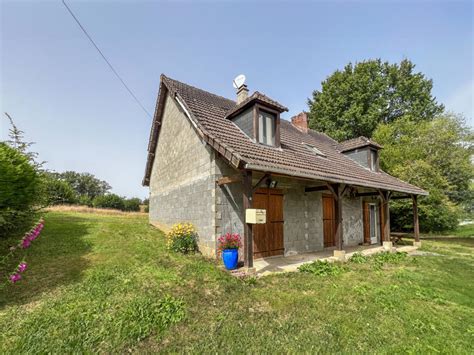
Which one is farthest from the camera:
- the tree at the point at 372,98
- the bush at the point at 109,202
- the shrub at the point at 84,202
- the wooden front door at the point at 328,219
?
the bush at the point at 109,202

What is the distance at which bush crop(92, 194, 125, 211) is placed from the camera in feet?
109

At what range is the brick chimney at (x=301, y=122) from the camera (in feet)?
45.6

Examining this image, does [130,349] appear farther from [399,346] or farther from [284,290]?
[399,346]

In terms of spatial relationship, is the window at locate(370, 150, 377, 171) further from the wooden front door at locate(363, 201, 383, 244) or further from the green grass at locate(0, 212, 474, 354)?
the green grass at locate(0, 212, 474, 354)

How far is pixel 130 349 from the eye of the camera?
2.83 meters

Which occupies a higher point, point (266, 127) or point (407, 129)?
point (407, 129)

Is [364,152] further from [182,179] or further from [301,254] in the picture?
[182,179]

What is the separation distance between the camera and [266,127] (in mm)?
8086

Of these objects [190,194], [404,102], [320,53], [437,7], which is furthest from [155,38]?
[404,102]

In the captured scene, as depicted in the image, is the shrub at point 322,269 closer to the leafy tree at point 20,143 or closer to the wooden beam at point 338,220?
the wooden beam at point 338,220

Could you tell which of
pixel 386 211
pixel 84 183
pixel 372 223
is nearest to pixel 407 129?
pixel 372 223

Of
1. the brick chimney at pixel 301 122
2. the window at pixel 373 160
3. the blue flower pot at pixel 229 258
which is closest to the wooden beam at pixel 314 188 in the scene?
the blue flower pot at pixel 229 258

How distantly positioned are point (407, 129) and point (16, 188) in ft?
84.4

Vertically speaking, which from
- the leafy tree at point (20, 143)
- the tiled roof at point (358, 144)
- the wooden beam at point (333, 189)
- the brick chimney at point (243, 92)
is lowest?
the wooden beam at point (333, 189)
